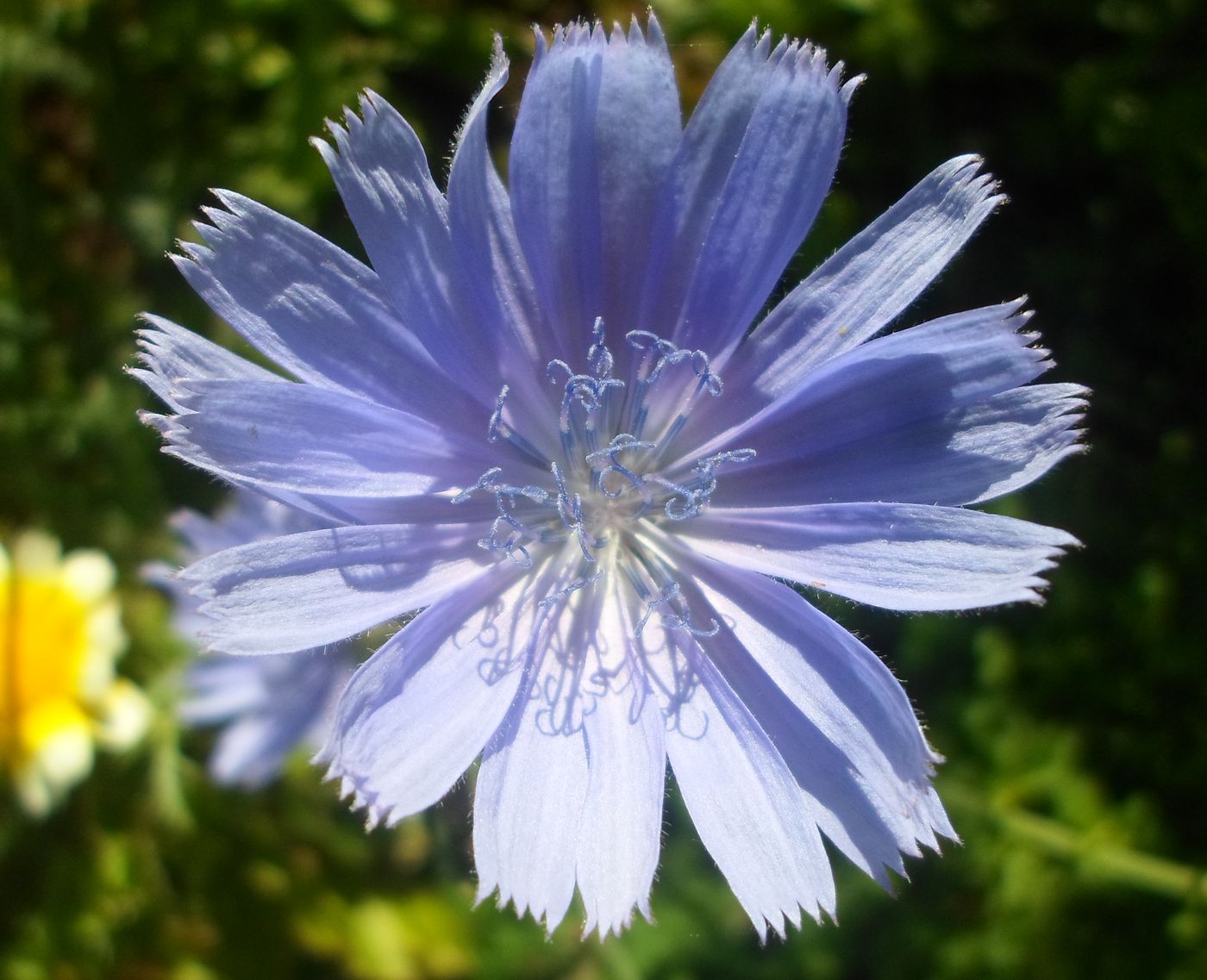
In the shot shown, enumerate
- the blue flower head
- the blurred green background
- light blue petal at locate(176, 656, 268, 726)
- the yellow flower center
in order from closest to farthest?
1. the blue flower head
2. the blurred green background
3. light blue petal at locate(176, 656, 268, 726)
4. the yellow flower center

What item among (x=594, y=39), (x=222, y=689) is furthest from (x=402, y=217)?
(x=222, y=689)

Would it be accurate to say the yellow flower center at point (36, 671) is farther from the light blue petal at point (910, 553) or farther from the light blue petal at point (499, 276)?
Answer: the light blue petal at point (910, 553)

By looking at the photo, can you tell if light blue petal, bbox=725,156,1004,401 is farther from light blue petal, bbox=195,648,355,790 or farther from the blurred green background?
light blue petal, bbox=195,648,355,790

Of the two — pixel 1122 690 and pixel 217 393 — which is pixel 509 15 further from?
pixel 1122 690

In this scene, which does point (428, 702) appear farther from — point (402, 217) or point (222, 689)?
point (222, 689)

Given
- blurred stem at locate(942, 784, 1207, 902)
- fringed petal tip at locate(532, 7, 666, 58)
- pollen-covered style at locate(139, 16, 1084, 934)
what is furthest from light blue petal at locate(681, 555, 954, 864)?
blurred stem at locate(942, 784, 1207, 902)

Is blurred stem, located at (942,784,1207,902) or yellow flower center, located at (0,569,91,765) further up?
yellow flower center, located at (0,569,91,765)

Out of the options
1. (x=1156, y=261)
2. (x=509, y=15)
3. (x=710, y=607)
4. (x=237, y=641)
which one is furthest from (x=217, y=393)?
(x=1156, y=261)
